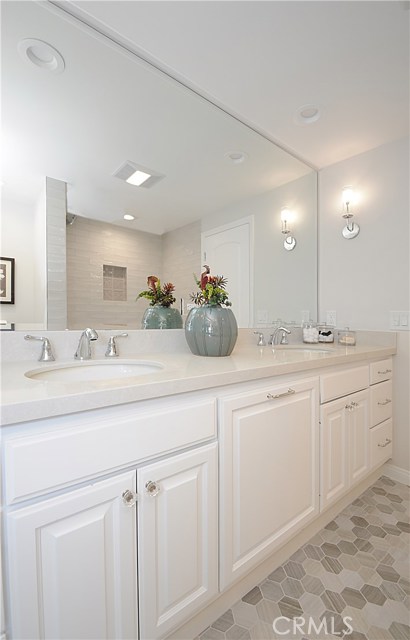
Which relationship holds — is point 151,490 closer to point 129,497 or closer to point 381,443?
point 129,497

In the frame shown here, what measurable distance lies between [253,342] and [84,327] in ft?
3.46

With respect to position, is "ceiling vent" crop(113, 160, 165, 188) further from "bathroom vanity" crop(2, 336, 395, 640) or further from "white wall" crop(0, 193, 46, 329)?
"bathroom vanity" crop(2, 336, 395, 640)

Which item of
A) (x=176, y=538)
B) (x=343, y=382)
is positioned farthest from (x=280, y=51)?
(x=176, y=538)

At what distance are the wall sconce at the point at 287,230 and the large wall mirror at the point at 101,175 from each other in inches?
14.8

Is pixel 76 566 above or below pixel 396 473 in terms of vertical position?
above

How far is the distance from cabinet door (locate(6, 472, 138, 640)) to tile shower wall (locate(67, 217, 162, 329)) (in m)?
0.76

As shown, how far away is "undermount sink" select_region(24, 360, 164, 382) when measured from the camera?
3.59ft

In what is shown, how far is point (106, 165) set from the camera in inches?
54.1

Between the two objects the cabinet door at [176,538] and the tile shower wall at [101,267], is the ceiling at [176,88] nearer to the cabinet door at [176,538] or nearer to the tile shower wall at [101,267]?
the tile shower wall at [101,267]

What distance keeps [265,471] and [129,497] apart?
553 mm

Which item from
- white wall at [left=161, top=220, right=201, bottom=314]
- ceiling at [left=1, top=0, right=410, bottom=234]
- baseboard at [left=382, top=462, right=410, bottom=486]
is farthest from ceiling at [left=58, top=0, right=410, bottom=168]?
baseboard at [left=382, top=462, right=410, bottom=486]

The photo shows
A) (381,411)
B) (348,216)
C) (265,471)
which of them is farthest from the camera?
(348,216)

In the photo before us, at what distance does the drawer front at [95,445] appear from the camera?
610 mm

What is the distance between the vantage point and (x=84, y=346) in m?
1.23
